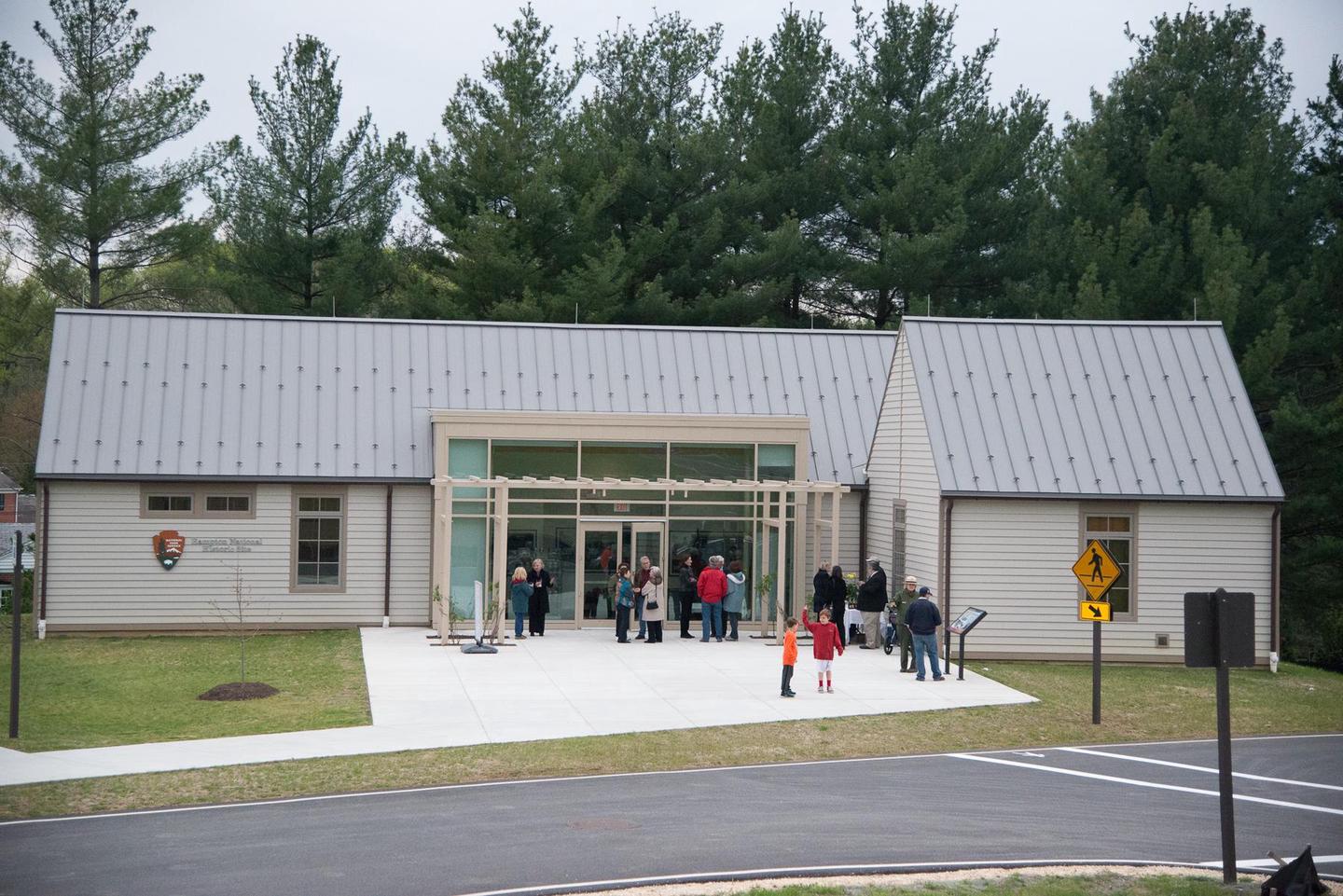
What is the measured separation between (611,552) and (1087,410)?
9.35 metres

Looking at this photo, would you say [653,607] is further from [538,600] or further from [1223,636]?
[1223,636]

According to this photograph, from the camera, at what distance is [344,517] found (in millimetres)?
27391

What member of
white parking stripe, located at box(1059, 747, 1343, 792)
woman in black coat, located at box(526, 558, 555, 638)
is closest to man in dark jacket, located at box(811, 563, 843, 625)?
woman in black coat, located at box(526, 558, 555, 638)

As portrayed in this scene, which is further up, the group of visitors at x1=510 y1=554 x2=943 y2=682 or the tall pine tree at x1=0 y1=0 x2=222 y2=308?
the tall pine tree at x1=0 y1=0 x2=222 y2=308

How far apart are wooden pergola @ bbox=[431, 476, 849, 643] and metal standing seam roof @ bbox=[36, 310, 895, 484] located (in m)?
1.32

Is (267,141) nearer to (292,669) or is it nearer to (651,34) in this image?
(651,34)

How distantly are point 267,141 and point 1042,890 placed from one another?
37.9 m

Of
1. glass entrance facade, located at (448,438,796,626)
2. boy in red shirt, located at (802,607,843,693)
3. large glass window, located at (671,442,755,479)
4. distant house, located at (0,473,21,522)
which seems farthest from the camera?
distant house, located at (0,473,21,522)

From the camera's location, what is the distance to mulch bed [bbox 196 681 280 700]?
64.8 ft

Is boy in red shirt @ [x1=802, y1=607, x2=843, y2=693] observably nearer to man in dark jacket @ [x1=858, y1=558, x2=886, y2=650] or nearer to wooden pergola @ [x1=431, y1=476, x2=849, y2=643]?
man in dark jacket @ [x1=858, y1=558, x2=886, y2=650]

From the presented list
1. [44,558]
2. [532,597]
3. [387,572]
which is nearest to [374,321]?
[387,572]

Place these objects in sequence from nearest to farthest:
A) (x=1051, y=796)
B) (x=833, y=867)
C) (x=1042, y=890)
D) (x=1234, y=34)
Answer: (x=1042, y=890) < (x=833, y=867) < (x=1051, y=796) < (x=1234, y=34)

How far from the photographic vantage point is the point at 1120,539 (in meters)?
25.2

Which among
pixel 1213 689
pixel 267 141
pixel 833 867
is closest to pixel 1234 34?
pixel 1213 689
